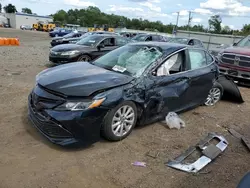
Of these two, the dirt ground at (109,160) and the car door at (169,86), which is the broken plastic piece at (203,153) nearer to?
the dirt ground at (109,160)

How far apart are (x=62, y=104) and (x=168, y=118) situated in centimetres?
219

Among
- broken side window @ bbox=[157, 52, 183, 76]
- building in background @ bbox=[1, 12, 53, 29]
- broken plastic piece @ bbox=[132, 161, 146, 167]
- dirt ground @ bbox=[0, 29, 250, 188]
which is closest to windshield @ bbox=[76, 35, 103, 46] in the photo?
dirt ground @ bbox=[0, 29, 250, 188]

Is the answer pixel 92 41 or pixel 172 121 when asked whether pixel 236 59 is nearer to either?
pixel 172 121

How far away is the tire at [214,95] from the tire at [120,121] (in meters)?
2.97

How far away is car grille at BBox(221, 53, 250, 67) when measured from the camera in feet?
29.7

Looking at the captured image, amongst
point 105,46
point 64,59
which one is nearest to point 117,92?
point 64,59

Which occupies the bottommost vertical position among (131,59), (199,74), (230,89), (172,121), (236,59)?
(172,121)

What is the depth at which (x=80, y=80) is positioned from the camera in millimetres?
4047

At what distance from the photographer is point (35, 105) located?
397cm

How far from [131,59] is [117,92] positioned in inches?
45.6

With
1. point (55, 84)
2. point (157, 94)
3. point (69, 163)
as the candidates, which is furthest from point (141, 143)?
point (55, 84)

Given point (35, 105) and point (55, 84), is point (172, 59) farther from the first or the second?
point (35, 105)

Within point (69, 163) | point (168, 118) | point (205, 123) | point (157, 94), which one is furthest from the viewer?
point (205, 123)

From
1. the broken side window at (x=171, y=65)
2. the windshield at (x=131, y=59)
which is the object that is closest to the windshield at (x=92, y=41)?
the windshield at (x=131, y=59)
